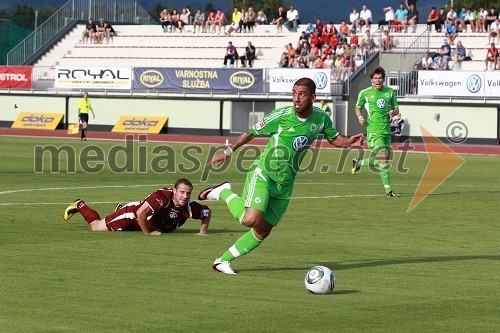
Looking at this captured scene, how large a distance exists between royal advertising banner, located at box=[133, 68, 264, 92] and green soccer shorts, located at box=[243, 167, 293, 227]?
4315cm

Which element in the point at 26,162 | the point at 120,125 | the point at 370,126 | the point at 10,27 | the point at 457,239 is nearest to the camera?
the point at 457,239

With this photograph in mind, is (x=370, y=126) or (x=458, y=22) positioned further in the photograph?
(x=458, y=22)

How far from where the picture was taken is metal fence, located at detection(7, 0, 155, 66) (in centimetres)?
6931

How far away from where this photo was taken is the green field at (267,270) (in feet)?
32.7

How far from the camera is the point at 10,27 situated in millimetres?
74562

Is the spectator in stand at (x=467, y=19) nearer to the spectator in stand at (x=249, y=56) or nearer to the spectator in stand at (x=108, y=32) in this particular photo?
the spectator in stand at (x=249, y=56)

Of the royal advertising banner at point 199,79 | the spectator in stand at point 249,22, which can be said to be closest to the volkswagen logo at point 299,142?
the royal advertising banner at point 199,79

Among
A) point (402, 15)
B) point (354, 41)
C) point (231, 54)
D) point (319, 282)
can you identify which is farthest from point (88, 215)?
point (402, 15)

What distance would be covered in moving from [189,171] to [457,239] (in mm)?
16976

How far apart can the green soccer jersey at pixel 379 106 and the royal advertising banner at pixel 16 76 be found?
4138 cm

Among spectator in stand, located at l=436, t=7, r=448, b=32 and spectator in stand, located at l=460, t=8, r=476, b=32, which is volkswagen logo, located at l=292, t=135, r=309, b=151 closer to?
spectator in stand, located at l=460, t=8, r=476, b=32

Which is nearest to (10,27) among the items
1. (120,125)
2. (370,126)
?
(120,125)

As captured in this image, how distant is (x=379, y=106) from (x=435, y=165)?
14.2m

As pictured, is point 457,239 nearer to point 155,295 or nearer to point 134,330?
point 155,295
